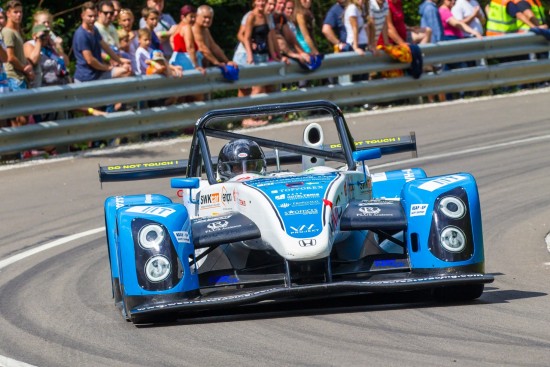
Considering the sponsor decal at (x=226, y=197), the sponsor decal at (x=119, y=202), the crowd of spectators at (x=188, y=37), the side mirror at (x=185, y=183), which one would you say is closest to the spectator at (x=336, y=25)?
the crowd of spectators at (x=188, y=37)

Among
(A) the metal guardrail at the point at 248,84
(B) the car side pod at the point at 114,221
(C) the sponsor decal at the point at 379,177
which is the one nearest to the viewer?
(B) the car side pod at the point at 114,221

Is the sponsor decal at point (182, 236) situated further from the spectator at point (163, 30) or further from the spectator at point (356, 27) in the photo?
the spectator at point (356, 27)

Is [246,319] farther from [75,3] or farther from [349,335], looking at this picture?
[75,3]

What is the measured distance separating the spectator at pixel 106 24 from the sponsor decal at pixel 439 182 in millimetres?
8864

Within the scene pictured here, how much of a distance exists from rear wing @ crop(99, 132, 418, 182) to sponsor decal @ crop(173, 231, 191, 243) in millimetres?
1904

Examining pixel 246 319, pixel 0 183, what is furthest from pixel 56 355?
pixel 0 183

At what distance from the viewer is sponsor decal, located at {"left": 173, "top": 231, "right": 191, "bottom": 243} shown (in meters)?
8.15

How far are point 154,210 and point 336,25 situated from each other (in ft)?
38.0

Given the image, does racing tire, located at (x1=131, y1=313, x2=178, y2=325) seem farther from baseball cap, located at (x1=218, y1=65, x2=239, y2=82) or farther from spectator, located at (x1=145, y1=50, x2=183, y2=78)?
baseball cap, located at (x1=218, y1=65, x2=239, y2=82)

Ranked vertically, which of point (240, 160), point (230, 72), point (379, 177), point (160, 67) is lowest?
point (379, 177)

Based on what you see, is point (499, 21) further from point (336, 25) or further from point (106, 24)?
point (106, 24)

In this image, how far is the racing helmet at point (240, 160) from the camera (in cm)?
942

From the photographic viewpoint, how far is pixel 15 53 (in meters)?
15.1

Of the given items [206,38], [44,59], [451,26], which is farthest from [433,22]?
[44,59]
